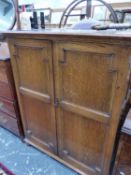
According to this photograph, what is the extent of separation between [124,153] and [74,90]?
47 cm

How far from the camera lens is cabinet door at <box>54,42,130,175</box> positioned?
780 mm

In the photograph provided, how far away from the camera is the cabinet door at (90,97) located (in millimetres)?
780

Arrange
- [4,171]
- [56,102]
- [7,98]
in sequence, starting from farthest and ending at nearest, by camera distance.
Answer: [7,98] < [4,171] < [56,102]

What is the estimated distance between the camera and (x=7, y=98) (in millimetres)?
1504

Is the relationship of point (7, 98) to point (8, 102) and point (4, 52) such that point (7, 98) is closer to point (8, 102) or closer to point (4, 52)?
point (8, 102)

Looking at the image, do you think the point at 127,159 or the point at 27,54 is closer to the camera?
the point at 127,159

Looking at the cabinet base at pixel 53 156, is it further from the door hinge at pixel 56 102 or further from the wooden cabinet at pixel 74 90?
the door hinge at pixel 56 102

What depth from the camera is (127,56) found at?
0.71 m

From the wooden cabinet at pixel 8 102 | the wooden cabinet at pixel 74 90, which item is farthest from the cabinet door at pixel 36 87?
the wooden cabinet at pixel 8 102

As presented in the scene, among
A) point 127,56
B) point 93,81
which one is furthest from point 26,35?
point 127,56

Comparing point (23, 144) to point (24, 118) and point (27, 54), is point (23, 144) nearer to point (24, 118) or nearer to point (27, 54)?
point (24, 118)

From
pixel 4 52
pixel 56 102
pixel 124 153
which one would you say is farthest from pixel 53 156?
pixel 4 52

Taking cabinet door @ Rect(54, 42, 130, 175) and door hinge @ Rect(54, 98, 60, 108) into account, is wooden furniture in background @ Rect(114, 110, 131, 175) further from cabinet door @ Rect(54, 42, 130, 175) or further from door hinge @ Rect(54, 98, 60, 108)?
door hinge @ Rect(54, 98, 60, 108)

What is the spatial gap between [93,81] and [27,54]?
21.0 inches
